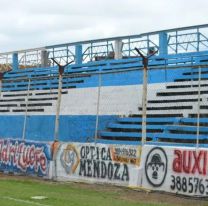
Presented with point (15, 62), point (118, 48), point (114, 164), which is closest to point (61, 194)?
point (114, 164)

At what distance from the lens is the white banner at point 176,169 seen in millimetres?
11938

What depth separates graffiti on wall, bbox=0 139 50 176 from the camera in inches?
661

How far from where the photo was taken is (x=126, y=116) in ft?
70.5

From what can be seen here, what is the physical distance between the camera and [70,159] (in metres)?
15.8

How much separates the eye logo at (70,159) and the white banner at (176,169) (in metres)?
2.69

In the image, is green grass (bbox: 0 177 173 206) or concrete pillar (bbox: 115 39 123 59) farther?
concrete pillar (bbox: 115 39 123 59)

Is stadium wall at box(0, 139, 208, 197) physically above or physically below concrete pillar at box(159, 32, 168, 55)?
below

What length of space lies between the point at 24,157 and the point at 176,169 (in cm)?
660

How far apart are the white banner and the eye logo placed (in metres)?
2.69

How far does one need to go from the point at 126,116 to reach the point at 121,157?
7.41 meters

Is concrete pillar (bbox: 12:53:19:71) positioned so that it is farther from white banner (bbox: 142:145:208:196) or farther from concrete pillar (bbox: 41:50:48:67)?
white banner (bbox: 142:145:208:196)

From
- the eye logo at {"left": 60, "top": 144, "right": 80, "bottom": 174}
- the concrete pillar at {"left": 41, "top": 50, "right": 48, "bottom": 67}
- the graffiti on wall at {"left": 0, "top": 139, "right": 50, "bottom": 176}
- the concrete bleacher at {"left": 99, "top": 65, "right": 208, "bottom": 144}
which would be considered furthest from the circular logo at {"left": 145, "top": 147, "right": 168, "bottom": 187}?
the concrete pillar at {"left": 41, "top": 50, "right": 48, "bottom": 67}

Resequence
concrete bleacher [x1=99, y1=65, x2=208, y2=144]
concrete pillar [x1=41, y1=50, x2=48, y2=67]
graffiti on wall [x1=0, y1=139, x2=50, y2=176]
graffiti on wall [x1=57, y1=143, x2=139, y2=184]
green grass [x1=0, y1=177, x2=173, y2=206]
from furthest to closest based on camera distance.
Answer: concrete pillar [x1=41, y1=50, x2=48, y2=67] → concrete bleacher [x1=99, y1=65, x2=208, y2=144] → graffiti on wall [x1=0, y1=139, x2=50, y2=176] → graffiti on wall [x1=57, y1=143, x2=139, y2=184] → green grass [x1=0, y1=177, x2=173, y2=206]

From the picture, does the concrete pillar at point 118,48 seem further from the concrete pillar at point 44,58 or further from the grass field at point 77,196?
the grass field at point 77,196
